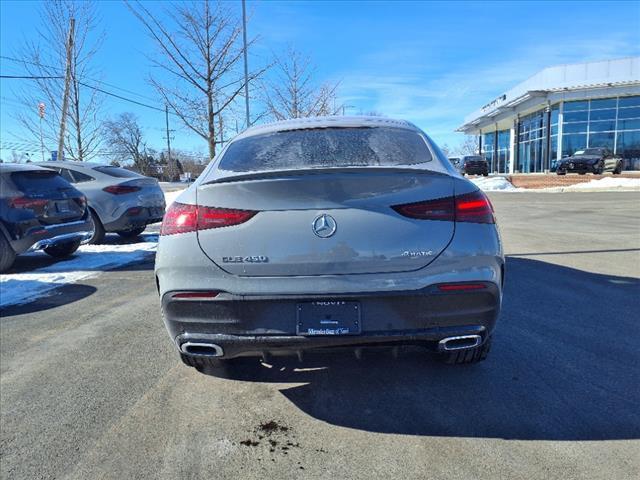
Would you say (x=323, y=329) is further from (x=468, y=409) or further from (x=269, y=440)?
(x=468, y=409)

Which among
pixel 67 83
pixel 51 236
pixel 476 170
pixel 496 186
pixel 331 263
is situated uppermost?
pixel 67 83

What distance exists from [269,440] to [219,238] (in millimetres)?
1109

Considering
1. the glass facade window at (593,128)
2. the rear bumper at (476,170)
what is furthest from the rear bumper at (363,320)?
the glass facade window at (593,128)

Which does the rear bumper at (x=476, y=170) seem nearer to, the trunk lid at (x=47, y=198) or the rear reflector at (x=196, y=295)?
the trunk lid at (x=47, y=198)

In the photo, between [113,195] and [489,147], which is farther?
[489,147]

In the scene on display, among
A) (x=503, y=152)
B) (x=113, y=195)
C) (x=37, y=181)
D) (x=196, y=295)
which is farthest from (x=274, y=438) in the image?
(x=503, y=152)

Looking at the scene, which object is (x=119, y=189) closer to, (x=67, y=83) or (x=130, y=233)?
(x=130, y=233)

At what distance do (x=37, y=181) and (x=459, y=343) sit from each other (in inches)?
262

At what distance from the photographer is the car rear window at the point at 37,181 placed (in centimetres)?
653

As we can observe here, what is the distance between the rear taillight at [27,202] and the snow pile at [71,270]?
961 mm

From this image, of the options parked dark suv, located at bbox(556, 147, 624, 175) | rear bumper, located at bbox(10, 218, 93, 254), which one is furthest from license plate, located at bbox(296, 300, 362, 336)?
parked dark suv, located at bbox(556, 147, 624, 175)

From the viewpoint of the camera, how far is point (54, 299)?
538cm

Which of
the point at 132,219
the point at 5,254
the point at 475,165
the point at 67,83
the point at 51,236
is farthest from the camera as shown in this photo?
the point at 475,165

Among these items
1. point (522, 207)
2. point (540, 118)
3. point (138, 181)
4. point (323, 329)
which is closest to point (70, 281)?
point (138, 181)
